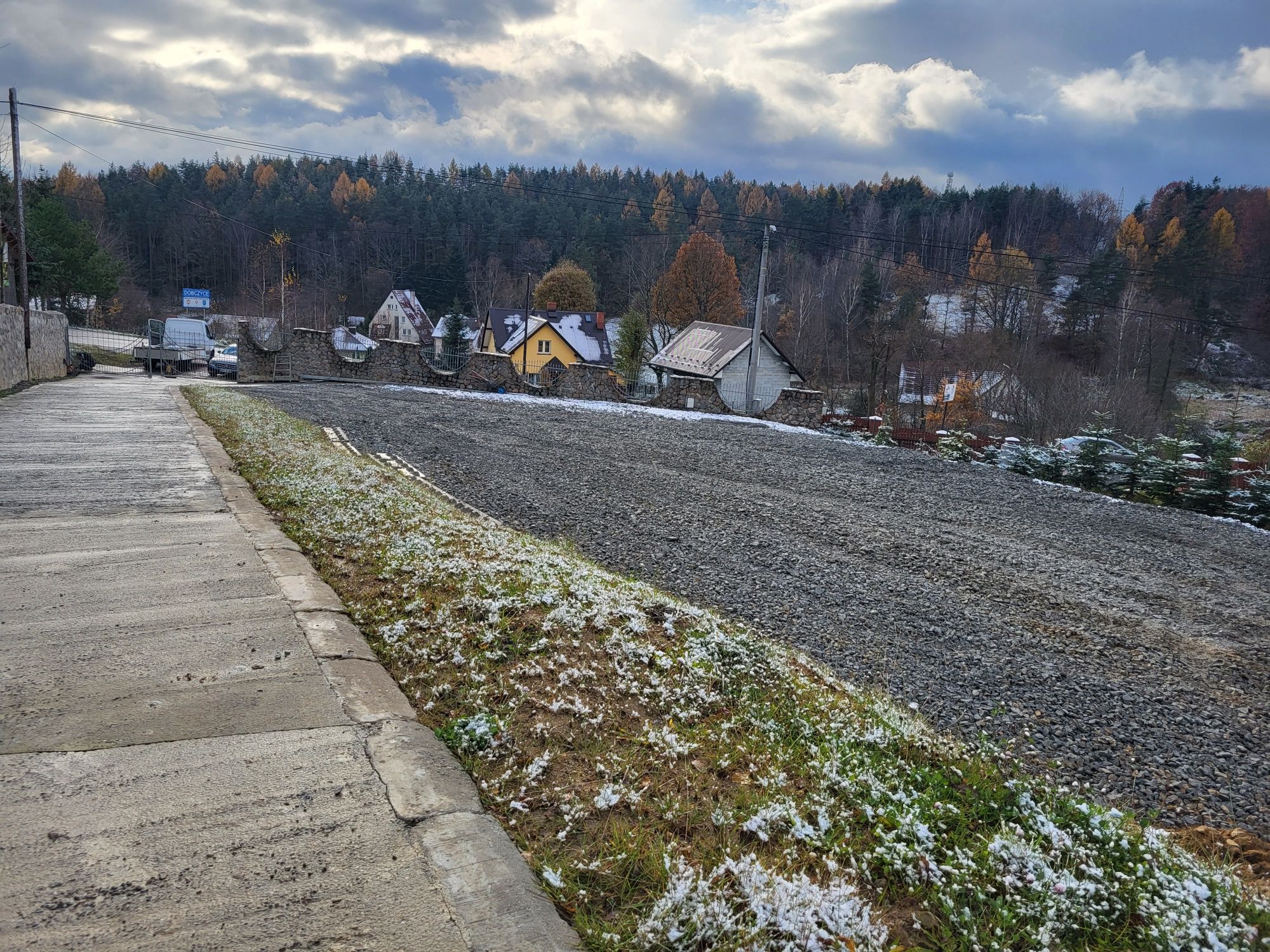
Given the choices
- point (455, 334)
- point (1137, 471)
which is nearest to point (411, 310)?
point (455, 334)

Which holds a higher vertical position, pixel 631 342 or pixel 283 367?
pixel 631 342

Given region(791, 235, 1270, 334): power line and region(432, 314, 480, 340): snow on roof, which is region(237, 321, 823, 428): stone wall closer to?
region(791, 235, 1270, 334): power line

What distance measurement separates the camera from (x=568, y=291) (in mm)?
69000

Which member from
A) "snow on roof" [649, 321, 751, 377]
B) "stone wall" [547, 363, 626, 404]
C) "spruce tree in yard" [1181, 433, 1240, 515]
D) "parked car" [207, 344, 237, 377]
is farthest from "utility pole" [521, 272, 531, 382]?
"spruce tree in yard" [1181, 433, 1240, 515]

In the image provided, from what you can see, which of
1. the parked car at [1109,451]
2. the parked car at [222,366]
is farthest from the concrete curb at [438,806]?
the parked car at [222,366]

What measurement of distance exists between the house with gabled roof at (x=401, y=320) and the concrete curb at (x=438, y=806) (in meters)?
76.2

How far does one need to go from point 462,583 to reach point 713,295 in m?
57.8

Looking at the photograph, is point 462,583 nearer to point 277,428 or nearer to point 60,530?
point 60,530

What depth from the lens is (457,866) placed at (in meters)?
2.33

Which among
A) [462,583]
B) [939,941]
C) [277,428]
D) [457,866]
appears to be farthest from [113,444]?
[939,941]

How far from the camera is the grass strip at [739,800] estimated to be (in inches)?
89.0

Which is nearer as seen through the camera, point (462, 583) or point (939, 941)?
point (939, 941)

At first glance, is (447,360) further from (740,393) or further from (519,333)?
(519,333)

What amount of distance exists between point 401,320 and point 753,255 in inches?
1458
